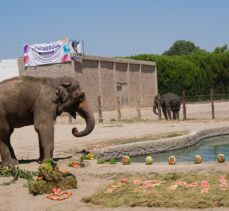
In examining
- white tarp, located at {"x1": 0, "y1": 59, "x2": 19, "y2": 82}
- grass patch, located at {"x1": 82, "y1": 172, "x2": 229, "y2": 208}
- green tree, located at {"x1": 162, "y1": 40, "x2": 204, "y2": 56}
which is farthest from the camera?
green tree, located at {"x1": 162, "y1": 40, "x2": 204, "y2": 56}

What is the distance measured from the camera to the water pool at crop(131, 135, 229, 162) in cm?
1253

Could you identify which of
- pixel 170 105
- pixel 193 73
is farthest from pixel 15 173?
pixel 193 73

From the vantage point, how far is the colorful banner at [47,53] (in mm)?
35312

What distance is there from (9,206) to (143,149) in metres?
6.82

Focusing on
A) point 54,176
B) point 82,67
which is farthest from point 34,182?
point 82,67

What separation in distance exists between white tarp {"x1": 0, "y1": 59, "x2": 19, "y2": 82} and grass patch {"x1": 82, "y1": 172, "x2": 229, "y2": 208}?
104ft

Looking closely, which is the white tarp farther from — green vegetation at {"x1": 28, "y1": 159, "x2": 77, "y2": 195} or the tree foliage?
green vegetation at {"x1": 28, "y1": 159, "x2": 77, "y2": 195}

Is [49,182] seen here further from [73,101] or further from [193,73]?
[193,73]

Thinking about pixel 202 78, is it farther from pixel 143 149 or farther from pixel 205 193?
pixel 205 193

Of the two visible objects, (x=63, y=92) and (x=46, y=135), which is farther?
(x=63, y=92)

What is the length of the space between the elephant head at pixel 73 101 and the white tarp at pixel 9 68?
28.4 metres

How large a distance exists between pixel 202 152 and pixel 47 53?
964 inches

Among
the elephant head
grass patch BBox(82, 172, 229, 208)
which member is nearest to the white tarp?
the elephant head

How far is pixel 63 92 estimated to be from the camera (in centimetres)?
1038
